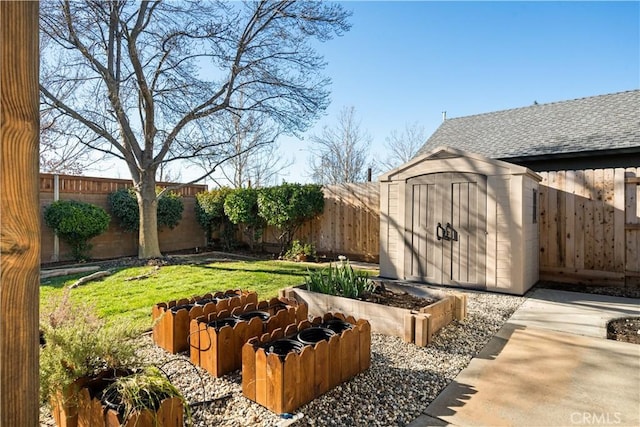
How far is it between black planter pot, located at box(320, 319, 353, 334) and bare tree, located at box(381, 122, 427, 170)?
66.5 feet

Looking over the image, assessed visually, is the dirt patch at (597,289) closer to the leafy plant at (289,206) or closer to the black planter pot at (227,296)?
the black planter pot at (227,296)

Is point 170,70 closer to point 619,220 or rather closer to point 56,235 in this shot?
point 56,235

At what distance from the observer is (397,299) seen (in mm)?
4070

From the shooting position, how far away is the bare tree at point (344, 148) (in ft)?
70.1

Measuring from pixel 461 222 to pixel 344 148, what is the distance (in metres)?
16.6

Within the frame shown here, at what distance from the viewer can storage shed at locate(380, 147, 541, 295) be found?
5.16 m

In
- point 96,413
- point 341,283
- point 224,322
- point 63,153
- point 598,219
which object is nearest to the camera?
point 96,413

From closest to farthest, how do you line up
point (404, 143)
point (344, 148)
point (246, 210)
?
point (246, 210), point (344, 148), point (404, 143)

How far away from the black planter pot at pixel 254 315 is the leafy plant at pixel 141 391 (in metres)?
1.22

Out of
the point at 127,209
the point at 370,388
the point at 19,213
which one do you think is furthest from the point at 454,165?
the point at 127,209

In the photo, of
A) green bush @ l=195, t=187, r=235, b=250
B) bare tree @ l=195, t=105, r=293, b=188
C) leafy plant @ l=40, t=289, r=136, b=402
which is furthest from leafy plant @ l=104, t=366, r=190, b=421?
bare tree @ l=195, t=105, r=293, b=188

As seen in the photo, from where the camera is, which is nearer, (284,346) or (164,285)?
(284,346)

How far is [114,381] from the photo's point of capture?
5.69 ft

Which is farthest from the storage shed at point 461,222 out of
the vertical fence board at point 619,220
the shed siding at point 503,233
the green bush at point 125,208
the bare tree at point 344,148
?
the bare tree at point 344,148
